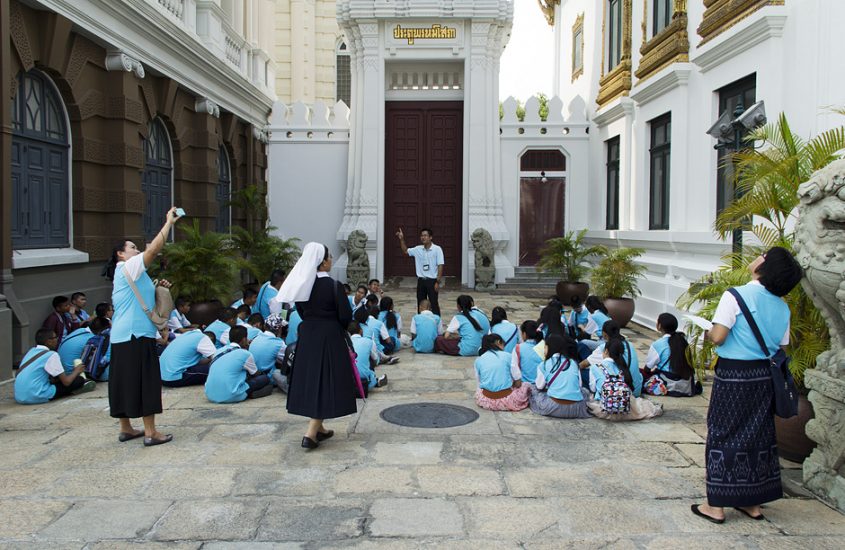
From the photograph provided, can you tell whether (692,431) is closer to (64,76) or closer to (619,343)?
(619,343)

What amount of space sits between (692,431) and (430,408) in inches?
94.1

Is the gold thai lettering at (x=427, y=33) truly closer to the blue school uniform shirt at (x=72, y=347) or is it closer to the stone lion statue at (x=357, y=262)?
the stone lion statue at (x=357, y=262)

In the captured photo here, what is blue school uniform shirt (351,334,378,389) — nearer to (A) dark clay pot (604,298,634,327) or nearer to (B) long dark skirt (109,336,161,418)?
(B) long dark skirt (109,336,161,418)

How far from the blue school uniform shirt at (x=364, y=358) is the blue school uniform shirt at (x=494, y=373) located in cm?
129

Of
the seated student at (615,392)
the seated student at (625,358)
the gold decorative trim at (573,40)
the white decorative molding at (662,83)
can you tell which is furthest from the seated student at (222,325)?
the gold decorative trim at (573,40)

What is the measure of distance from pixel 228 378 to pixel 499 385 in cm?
267

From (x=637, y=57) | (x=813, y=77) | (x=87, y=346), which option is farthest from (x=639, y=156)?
(x=87, y=346)

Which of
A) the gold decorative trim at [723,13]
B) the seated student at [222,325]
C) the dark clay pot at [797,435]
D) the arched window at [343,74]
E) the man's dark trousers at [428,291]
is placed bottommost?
the dark clay pot at [797,435]

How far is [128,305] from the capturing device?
5.54 meters

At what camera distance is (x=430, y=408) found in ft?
22.7

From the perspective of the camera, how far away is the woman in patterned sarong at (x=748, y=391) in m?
4.20

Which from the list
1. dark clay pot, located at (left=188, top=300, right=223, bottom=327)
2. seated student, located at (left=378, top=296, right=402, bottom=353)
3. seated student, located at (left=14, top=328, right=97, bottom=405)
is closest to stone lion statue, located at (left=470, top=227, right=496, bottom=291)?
seated student, located at (left=378, top=296, right=402, bottom=353)

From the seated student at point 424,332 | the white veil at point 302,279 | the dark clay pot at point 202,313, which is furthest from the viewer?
the dark clay pot at point 202,313

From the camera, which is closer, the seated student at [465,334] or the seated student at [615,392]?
the seated student at [615,392]
